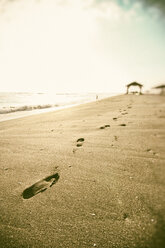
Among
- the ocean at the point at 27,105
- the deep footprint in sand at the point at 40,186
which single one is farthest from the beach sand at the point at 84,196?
the ocean at the point at 27,105

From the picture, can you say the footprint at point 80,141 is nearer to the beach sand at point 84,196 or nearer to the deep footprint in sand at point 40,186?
the beach sand at point 84,196

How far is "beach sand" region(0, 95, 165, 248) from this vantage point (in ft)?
3.61

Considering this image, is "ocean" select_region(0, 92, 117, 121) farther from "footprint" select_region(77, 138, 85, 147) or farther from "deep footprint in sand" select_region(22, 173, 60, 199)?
"deep footprint in sand" select_region(22, 173, 60, 199)

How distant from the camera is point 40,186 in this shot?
5.52 ft

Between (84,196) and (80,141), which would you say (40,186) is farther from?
(80,141)

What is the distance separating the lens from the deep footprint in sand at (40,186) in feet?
5.14

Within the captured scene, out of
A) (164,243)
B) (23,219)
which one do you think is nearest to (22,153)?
(23,219)

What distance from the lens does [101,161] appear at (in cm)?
212

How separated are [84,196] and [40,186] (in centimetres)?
52

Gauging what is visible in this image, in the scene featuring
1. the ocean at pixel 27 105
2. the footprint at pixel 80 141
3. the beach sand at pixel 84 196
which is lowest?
the beach sand at pixel 84 196

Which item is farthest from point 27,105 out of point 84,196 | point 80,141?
point 84,196

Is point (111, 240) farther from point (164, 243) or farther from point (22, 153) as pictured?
point (22, 153)

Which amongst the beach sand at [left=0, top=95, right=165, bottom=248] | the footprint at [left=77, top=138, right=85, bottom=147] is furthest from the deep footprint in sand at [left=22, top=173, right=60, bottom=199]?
the footprint at [left=77, top=138, right=85, bottom=147]

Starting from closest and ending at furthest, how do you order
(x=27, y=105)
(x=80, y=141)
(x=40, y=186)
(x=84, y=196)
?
1. (x=84, y=196)
2. (x=40, y=186)
3. (x=80, y=141)
4. (x=27, y=105)
